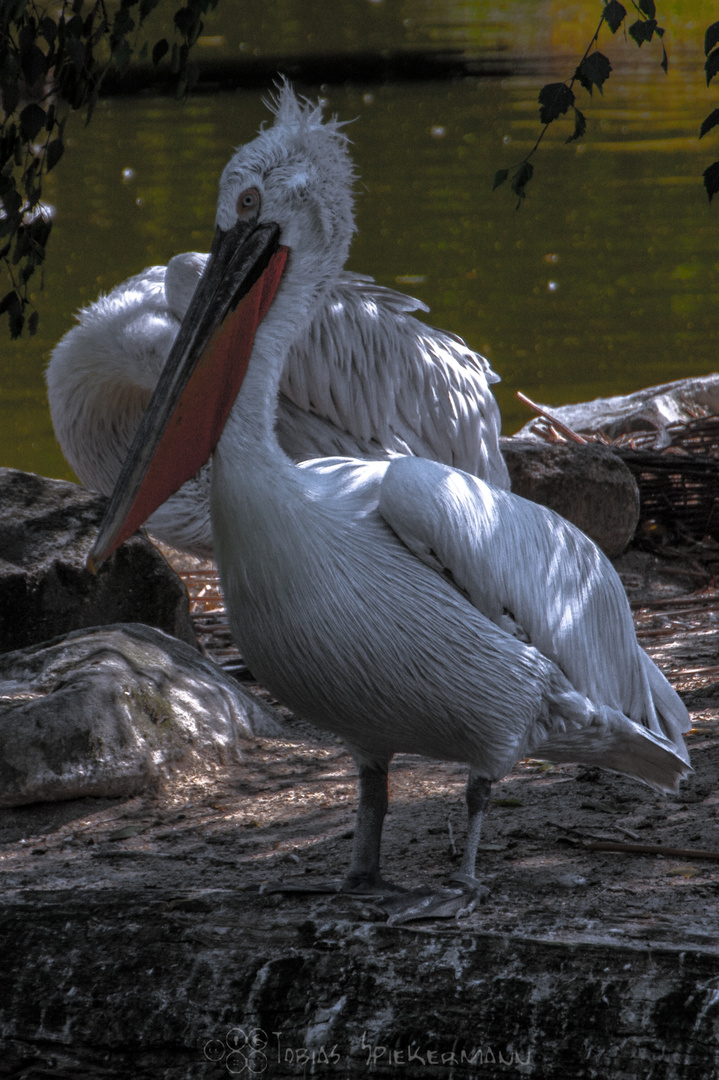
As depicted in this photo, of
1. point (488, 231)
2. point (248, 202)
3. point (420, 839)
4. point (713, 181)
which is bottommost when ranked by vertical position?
point (420, 839)

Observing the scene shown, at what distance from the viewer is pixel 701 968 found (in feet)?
6.72

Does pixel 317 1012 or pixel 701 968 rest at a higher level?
pixel 701 968

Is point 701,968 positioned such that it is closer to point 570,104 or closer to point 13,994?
point 13,994

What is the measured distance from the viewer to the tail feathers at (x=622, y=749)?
2.74m

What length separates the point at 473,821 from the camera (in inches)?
102

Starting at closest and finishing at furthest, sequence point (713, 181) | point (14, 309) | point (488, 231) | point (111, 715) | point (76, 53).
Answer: point (713, 181), point (76, 53), point (14, 309), point (111, 715), point (488, 231)

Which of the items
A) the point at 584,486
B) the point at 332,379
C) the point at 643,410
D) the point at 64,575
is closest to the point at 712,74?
the point at 332,379

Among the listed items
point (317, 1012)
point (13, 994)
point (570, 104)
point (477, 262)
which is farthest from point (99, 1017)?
point (477, 262)

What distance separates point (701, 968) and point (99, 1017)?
1033 millimetres

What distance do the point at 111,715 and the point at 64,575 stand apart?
975mm

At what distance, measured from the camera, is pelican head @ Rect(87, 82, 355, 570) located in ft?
8.23

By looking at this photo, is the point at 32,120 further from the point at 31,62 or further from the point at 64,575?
the point at 64,575

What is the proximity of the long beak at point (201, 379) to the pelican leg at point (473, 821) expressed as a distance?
85 cm

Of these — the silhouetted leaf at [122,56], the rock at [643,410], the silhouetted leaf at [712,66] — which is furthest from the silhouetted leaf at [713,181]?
the rock at [643,410]
